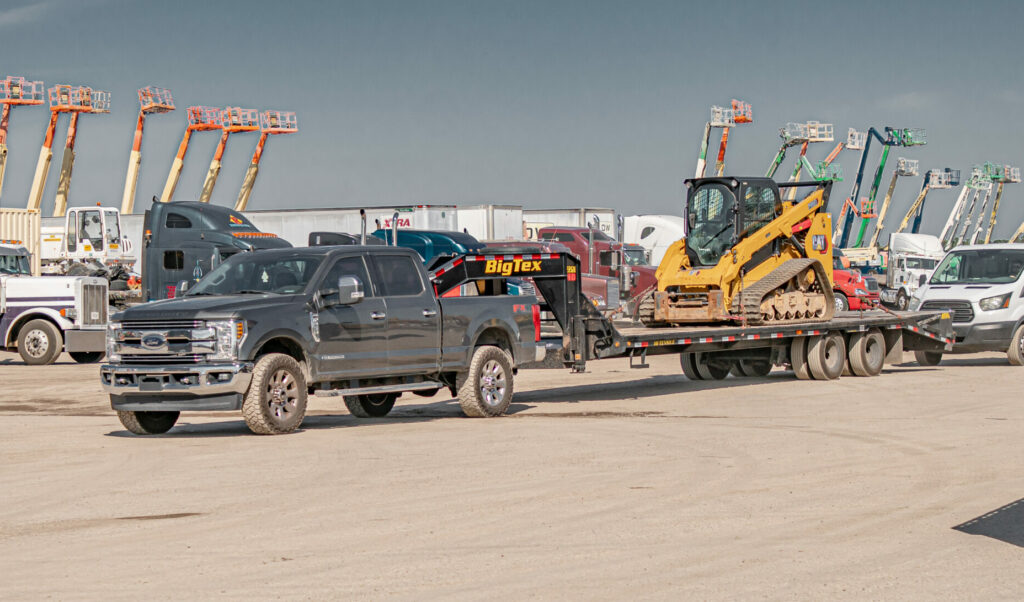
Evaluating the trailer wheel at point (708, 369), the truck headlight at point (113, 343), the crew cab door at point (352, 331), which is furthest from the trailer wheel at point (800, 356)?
the truck headlight at point (113, 343)

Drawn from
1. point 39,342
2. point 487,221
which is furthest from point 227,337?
point 487,221

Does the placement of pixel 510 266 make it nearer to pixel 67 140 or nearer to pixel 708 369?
pixel 708 369

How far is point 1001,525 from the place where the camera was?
821 centimetres

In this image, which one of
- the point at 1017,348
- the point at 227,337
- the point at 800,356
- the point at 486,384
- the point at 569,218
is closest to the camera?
the point at 227,337

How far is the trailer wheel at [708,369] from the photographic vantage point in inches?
848

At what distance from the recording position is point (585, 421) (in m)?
14.9

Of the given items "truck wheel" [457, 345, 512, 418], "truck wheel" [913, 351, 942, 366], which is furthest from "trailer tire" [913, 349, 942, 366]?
"truck wheel" [457, 345, 512, 418]

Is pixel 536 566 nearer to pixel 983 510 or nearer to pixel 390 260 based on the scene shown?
pixel 983 510

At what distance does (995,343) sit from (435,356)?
1376 centimetres

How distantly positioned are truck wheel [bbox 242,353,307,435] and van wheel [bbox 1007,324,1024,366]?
15.9m

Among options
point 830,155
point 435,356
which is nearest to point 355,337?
point 435,356

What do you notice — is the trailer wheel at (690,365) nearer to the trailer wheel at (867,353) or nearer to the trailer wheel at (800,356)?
the trailer wheel at (800,356)

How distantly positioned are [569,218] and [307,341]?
3587 centimetres

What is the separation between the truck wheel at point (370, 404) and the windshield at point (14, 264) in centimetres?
1408
